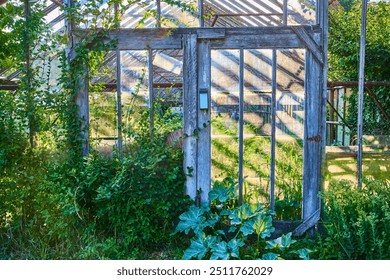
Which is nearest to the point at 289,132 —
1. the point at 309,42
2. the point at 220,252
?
the point at 309,42

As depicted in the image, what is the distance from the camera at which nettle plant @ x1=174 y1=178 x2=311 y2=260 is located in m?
4.14

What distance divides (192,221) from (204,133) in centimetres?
91

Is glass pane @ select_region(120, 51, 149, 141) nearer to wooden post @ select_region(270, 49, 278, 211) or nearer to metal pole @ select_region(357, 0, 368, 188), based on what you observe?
wooden post @ select_region(270, 49, 278, 211)

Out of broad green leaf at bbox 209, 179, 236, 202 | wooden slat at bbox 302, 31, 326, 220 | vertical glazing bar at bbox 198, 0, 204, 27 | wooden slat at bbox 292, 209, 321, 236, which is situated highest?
vertical glazing bar at bbox 198, 0, 204, 27

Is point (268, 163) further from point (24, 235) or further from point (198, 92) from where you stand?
point (24, 235)

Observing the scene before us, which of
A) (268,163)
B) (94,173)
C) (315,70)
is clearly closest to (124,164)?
(94,173)

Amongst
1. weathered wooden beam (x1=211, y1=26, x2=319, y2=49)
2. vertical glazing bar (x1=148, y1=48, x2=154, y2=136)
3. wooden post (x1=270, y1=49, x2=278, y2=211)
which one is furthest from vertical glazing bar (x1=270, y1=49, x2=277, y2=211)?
vertical glazing bar (x1=148, y1=48, x2=154, y2=136)

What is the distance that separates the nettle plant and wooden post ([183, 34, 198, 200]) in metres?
0.27

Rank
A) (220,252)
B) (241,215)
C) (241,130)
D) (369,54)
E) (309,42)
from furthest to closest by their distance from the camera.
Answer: (369,54)
(241,130)
(309,42)
(241,215)
(220,252)

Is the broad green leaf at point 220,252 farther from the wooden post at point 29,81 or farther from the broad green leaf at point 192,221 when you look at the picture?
the wooden post at point 29,81

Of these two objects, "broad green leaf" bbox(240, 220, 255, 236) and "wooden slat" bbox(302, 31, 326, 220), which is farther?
"wooden slat" bbox(302, 31, 326, 220)

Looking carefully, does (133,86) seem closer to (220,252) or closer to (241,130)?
(241,130)

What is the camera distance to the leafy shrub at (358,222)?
3926 mm

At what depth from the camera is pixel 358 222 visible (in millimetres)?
3906
